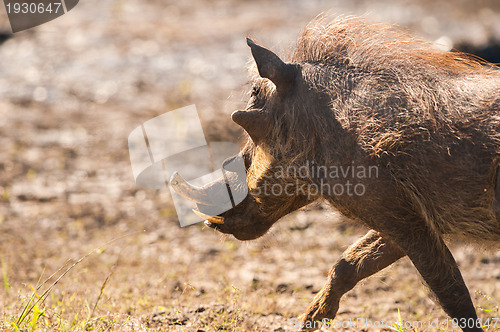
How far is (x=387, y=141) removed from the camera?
2.55m

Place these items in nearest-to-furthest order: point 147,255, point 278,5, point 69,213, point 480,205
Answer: point 480,205 < point 147,255 < point 69,213 < point 278,5

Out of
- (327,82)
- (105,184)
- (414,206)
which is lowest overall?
(105,184)

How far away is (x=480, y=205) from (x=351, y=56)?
3.00ft

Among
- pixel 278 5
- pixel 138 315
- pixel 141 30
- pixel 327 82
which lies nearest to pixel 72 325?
pixel 138 315

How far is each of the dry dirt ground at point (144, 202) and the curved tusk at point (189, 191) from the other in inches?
10.8

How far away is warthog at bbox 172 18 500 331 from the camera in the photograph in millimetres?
2508

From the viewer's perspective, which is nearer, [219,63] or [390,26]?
[390,26]

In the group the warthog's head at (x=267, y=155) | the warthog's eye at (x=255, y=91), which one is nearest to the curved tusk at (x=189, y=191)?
the warthog's head at (x=267, y=155)

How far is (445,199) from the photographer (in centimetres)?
254

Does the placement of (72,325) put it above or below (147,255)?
above

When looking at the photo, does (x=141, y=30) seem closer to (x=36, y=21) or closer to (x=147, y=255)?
(x=36, y=21)

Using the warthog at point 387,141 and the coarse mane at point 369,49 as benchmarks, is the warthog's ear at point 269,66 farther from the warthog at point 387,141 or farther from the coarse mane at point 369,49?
the coarse mane at point 369,49

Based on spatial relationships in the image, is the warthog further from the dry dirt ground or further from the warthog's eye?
the dry dirt ground

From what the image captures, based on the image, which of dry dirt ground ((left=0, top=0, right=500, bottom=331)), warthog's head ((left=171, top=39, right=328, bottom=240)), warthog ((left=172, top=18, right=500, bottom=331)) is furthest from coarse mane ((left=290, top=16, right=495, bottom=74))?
dry dirt ground ((left=0, top=0, right=500, bottom=331))
